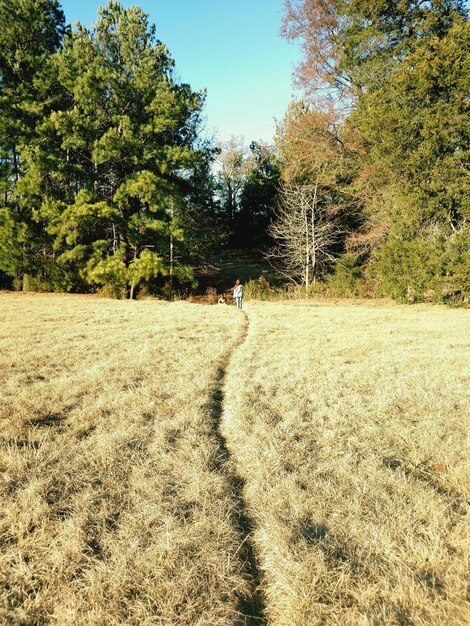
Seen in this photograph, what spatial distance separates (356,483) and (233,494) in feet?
3.31

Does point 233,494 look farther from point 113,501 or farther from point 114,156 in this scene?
point 114,156

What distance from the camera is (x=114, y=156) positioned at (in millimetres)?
19844

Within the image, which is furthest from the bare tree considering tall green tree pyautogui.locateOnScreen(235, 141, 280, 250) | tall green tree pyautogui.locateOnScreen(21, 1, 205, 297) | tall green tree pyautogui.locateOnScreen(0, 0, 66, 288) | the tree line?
tall green tree pyautogui.locateOnScreen(0, 0, 66, 288)

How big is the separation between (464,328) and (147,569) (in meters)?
11.0

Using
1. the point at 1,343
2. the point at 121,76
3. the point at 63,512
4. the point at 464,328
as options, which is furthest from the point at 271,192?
the point at 63,512

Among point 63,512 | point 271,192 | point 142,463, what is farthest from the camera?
point 271,192

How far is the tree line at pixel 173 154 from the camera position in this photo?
15922 mm

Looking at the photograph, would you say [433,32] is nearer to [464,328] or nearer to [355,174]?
[355,174]

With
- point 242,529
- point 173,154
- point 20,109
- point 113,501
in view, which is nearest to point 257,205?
point 173,154

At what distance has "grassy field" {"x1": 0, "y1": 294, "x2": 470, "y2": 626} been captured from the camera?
198 centimetres

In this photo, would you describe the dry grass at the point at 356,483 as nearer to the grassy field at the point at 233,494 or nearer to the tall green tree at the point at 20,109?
the grassy field at the point at 233,494

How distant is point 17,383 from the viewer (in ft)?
17.7

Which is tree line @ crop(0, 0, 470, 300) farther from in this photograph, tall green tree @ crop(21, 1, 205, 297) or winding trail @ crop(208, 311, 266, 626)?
winding trail @ crop(208, 311, 266, 626)

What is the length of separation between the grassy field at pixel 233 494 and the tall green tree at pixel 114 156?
15.0 meters
